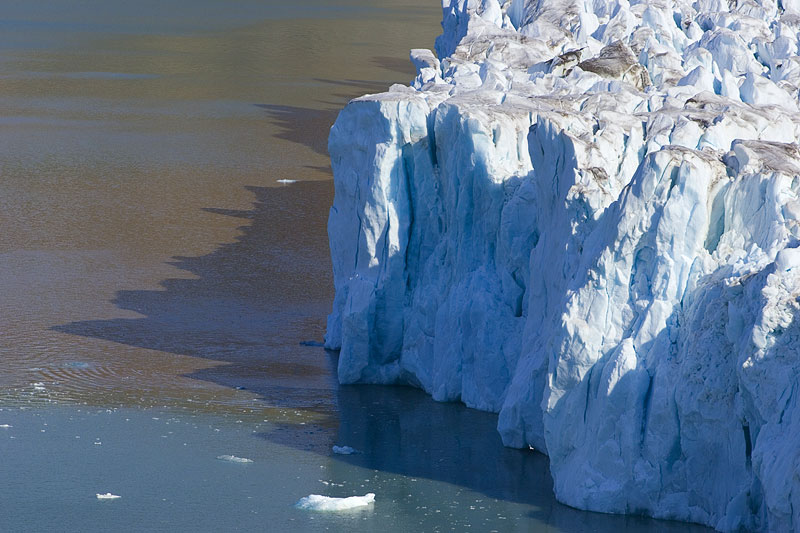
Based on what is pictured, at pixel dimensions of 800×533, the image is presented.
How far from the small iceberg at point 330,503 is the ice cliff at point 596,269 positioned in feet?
4.80

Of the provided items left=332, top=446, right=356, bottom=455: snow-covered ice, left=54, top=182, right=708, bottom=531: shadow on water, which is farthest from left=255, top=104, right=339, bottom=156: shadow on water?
left=332, top=446, right=356, bottom=455: snow-covered ice

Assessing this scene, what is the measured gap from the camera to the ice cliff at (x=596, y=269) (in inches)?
332

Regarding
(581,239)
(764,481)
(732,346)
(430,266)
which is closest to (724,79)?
(430,266)

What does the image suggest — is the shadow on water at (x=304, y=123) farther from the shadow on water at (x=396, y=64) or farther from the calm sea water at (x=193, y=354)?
the shadow on water at (x=396, y=64)

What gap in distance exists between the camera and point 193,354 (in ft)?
43.4

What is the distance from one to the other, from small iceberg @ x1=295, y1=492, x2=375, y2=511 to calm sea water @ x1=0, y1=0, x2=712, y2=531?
0.08 m

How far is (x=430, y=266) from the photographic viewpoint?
1217 centimetres

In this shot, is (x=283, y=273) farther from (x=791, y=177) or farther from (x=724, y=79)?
(x=791, y=177)

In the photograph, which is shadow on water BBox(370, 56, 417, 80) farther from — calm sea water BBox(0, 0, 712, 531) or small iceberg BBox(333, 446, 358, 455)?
small iceberg BBox(333, 446, 358, 455)

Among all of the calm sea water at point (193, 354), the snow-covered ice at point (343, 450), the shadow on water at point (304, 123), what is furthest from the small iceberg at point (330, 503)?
the shadow on water at point (304, 123)

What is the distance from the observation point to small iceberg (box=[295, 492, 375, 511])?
30.4 ft

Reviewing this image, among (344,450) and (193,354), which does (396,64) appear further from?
(344,450)

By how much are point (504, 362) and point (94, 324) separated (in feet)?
17.6

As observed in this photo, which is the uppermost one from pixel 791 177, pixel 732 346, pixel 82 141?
pixel 791 177
